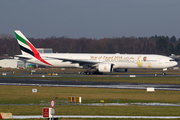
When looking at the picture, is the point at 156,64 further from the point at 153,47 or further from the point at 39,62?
the point at 153,47

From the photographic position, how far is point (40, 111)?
18.6 metres

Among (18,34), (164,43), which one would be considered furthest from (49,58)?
(164,43)

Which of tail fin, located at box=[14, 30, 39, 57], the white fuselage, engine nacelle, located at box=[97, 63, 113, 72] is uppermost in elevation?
tail fin, located at box=[14, 30, 39, 57]

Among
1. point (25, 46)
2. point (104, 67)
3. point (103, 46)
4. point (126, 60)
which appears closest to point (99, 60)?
point (104, 67)

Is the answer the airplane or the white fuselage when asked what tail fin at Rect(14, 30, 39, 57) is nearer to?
the airplane

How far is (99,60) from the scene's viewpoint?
2509 inches

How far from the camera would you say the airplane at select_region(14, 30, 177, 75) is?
61.4 meters

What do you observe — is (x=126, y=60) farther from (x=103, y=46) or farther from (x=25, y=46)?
(x=103, y=46)

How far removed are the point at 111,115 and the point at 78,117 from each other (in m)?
2.11

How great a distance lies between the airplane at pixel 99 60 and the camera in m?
61.4

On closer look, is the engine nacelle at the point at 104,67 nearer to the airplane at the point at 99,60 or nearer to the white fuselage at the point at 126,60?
the airplane at the point at 99,60

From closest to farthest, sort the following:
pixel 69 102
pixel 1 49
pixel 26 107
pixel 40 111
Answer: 1. pixel 40 111
2. pixel 26 107
3. pixel 69 102
4. pixel 1 49

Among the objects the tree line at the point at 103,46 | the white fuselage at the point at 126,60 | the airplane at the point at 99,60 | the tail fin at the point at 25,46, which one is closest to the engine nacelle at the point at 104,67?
the airplane at the point at 99,60

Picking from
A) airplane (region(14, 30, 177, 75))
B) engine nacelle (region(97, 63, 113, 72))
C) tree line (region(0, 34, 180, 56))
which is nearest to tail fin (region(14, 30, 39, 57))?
airplane (region(14, 30, 177, 75))
